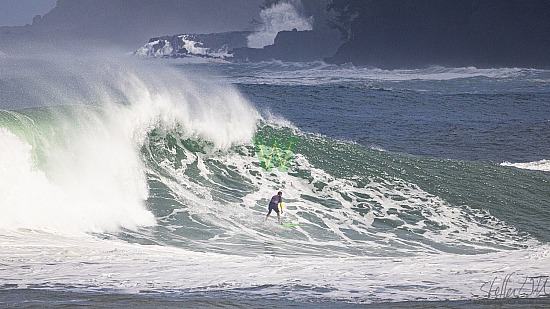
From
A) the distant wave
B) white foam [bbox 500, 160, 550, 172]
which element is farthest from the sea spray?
white foam [bbox 500, 160, 550, 172]

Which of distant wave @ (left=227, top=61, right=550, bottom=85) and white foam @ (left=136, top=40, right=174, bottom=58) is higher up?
white foam @ (left=136, top=40, right=174, bottom=58)

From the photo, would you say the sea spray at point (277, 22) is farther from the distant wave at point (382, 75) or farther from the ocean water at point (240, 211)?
the ocean water at point (240, 211)

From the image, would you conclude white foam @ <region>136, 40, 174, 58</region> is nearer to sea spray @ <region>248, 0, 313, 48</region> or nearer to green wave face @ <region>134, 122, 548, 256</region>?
sea spray @ <region>248, 0, 313, 48</region>

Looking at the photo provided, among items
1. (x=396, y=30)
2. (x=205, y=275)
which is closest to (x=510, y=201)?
(x=205, y=275)

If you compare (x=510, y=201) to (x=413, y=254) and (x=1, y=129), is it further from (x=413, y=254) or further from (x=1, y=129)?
(x=1, y=129)

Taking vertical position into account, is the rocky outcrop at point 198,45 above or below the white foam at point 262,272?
above

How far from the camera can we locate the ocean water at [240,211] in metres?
8.20

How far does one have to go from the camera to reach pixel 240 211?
1462cm

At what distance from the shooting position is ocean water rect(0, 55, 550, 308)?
8.20 m

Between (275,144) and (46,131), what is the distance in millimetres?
5780

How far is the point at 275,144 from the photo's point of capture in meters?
19.8

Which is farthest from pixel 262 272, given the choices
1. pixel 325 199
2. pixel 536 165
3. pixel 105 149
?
pixel 536 165

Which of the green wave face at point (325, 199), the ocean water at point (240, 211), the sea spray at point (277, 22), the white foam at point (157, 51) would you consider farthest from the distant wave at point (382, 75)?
the white foam at point (157, 51)

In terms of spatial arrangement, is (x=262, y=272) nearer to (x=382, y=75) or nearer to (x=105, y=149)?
(x=105, y=149)
